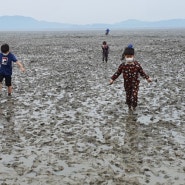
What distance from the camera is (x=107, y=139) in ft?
28.0

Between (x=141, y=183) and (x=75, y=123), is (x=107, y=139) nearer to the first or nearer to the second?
(x=75, y=123)

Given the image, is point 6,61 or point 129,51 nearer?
point 129,51

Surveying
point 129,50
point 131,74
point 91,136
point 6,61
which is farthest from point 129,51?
point 6,61

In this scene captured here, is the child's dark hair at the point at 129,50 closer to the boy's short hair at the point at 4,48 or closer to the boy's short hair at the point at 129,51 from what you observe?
the boy's short hair at the point at 129,51

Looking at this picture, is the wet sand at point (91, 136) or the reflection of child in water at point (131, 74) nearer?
the wet sand at point (91, 136)

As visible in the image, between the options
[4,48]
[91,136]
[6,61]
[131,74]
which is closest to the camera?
[91,136]

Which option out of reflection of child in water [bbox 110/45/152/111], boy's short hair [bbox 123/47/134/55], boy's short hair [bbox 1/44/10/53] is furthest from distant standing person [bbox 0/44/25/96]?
boy's short hair [bbox 123/47/134/55]

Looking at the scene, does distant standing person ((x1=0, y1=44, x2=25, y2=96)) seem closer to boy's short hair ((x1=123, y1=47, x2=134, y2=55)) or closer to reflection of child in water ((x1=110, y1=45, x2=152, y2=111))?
reflection of child in water ((x1=110, y1=45, x2=152, y2=111))

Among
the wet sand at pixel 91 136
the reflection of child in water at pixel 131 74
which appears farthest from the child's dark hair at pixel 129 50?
the wet sand at pixel 91 136

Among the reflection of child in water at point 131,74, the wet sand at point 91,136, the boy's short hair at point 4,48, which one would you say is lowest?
the wet sand at point 91,136

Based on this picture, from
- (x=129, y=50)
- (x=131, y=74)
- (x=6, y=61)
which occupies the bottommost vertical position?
(x=131, y=74)

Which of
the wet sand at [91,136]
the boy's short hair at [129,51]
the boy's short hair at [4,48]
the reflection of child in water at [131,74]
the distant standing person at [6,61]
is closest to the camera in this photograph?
the wet sand at [91,136]

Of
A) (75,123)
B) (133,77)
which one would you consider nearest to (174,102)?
(133,77)

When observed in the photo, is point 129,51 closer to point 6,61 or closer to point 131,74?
point 131,74
